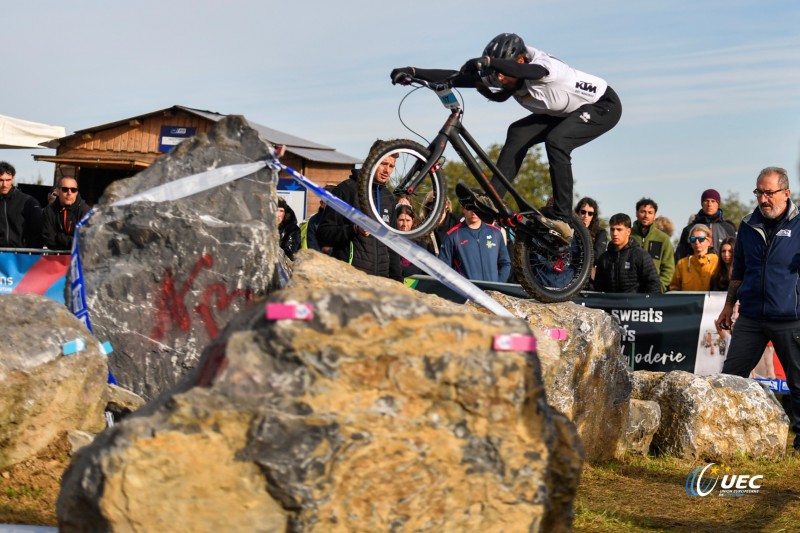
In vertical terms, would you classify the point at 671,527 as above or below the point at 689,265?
below

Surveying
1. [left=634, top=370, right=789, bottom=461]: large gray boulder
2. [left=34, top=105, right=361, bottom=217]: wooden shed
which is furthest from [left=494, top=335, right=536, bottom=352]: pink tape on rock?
[left=34, top=105, right=361, bottom=217]: wooden shed

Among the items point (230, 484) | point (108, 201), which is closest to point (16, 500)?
point (108, 201)

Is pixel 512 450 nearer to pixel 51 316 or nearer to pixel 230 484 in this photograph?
pixel 230 484

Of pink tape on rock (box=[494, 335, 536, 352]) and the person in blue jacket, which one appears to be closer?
pink tape on rock (box=[494, 335, 536, 352])

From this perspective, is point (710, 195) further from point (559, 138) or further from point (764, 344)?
point (559, 138)

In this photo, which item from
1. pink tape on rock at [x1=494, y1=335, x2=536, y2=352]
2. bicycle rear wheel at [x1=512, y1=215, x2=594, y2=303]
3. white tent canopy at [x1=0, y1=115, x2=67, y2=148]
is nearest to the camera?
pink tape on rock at [x1=494, y1=335, x2=536, y2=352]

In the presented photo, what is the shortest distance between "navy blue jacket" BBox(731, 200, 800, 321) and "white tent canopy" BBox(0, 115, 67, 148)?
1403 centimetres

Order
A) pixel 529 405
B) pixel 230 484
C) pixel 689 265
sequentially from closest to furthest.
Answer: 1. pixel 230 484
2. pixel 529 405
3. pixel 689 265

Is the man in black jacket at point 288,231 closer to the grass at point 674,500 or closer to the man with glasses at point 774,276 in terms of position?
the grass at point 674,500

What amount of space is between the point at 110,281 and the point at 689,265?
7261 millimetres

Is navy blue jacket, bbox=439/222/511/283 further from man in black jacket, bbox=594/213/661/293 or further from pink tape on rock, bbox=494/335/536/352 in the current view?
pink tape on rock, bbox=494/335/536/352

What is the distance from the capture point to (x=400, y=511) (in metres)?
4.09
